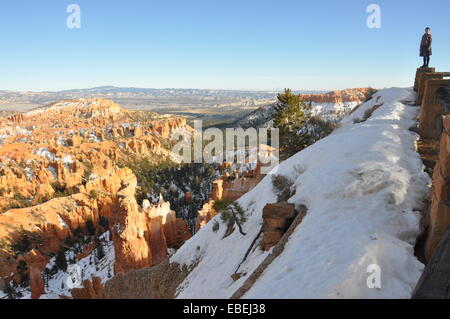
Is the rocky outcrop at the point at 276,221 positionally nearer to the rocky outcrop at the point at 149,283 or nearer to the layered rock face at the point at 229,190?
the rocky outcrop at the point at 149,283

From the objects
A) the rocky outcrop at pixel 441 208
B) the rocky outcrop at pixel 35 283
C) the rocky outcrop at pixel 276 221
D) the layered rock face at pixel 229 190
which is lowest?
the rocky outcrop at pixel 35 283

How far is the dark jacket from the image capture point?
60.3 feet

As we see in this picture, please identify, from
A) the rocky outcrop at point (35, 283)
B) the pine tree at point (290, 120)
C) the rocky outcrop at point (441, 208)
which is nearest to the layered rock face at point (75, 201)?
the rocky outcrop at point (35, 283)

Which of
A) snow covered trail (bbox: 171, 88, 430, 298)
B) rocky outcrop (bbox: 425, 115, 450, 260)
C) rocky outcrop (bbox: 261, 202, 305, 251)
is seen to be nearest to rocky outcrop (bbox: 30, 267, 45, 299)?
snow covered trail (bbox: 171, 88, 430, 298)

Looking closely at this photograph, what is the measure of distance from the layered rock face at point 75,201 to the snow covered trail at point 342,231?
19.3 metres

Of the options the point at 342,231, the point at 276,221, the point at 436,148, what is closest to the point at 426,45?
the point at 436,148

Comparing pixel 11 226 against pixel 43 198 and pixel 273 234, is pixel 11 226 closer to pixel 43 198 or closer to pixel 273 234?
pixel 43 198

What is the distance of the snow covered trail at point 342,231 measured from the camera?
21.2ft

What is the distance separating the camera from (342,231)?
805 centimetres

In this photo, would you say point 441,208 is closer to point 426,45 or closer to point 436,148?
point 436,148

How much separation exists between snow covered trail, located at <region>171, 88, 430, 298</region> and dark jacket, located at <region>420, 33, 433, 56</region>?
6588 mm

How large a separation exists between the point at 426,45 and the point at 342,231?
1794cm

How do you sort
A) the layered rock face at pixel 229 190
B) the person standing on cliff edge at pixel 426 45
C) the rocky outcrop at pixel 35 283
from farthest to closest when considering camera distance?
the rocky outcrop at pixel 35 283 → the layered rock face at pixel 229 190 → the person standing on cliff edge at pixel 426 45

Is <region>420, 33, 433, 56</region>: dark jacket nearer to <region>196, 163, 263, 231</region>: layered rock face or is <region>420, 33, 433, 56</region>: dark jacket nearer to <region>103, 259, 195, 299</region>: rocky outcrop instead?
<region>196, 163, 263, 231</region>: layered rock face
